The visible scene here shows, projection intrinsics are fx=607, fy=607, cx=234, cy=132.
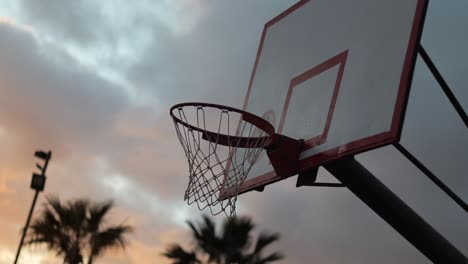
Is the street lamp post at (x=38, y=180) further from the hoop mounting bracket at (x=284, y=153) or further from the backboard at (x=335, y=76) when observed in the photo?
the hoop mounting bracket at (x=284, y=153)

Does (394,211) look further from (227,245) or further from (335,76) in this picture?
(227,245)

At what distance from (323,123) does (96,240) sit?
8.49 metres

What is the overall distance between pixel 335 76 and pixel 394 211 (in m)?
1.20

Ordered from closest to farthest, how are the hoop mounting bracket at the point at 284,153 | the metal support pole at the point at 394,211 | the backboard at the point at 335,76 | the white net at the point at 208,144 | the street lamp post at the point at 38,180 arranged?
the backboard at the point at 335,76 < the metal support pole at the point at 394,211 < the hoop mounting bracket at the point at 284,153 < the white net at the point at 208,144 < the street lamp post at the point at 38,180

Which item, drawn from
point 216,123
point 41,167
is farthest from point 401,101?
point 41,167

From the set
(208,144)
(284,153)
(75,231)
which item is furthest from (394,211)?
(75,231)

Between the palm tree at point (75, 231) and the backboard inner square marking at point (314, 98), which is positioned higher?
the palm tree at point (75, 231)

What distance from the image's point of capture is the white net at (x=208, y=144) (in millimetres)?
4980

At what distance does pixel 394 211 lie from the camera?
4672mm

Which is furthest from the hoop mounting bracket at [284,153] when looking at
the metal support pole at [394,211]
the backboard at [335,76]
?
the metal support pole at [394,211]

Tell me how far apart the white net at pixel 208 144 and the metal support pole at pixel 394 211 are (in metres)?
0.82

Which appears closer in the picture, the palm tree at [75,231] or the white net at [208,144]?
the white net at [208,144]

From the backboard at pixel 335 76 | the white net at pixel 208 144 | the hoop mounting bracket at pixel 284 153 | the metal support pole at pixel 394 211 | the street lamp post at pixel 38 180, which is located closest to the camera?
the backboard at pixel 335 76

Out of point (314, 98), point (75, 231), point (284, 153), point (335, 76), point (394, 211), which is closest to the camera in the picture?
point (394, 211)
